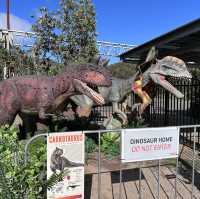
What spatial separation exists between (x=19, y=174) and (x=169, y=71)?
5.43 meters

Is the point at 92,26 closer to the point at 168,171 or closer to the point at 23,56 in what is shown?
the point at 23,56

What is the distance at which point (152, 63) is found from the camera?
8.65 metres

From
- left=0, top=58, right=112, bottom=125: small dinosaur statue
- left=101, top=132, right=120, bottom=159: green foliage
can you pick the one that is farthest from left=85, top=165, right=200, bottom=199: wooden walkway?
left=0, top=58, right=112, bottom=125: small dinosaur statue

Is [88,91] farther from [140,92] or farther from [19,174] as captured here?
[19,174]

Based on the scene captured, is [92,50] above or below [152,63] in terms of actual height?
above

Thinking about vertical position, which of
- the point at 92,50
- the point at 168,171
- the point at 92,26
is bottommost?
the point at 168,171

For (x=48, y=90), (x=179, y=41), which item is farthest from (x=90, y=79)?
(x=179, y=41)

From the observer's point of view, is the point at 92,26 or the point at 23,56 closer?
the point at 92,26

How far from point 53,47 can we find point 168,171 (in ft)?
23.9

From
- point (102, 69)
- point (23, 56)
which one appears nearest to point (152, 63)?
point (102, 69)

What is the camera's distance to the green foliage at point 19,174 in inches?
129

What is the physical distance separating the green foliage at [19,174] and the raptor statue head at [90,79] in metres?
2.61

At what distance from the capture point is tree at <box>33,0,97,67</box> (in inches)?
494

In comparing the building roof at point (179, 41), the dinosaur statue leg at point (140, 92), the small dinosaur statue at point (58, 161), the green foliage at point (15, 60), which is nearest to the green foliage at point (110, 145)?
the dinosaur statue leg at point (140, 92)
